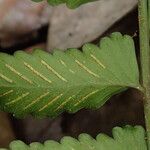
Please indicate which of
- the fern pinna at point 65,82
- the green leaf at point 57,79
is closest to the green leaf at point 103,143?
the fern pinna at point 65,82

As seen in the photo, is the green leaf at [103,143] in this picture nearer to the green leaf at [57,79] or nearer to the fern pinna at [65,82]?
the fern pinna at [65,82]

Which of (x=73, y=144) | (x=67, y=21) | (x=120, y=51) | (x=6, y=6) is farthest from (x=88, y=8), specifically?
(x=73, y=144)

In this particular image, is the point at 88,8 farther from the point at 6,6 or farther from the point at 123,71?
the point at 123,71

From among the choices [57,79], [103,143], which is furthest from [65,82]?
[103,143]

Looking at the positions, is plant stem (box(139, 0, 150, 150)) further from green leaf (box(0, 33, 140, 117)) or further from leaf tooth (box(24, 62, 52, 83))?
leaf tooth (box(24, 62, 52, 83))

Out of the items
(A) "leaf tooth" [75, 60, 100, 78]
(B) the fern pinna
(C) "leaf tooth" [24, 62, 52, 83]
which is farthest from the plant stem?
(C) "leaf tooth" [24, 62, 52, 83]

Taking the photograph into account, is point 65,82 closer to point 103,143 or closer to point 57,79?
point 57,79
